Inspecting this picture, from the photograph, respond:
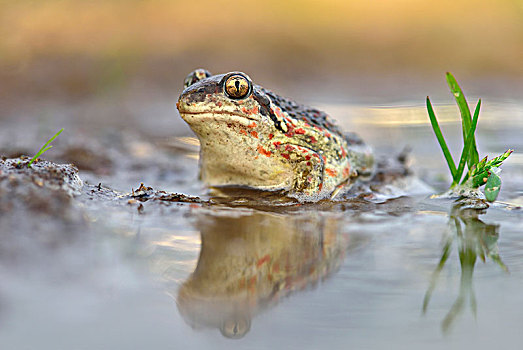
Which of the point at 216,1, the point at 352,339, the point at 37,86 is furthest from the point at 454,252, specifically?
the point at 216,1

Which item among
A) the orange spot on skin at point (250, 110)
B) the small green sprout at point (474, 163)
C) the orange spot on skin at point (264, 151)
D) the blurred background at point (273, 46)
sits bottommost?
the small green sprout at point (474, 163)

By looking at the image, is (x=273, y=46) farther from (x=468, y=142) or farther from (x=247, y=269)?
(x=247, y=269)

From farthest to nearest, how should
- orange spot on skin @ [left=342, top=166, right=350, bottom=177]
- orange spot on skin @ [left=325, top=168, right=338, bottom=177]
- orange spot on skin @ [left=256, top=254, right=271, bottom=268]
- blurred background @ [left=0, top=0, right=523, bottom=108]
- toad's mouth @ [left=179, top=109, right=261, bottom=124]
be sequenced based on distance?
blurred background @ [left=0, top=0, right=523, bottom=108], orange spot on skin @ [left=342, top=166, right=350, bottom=177], orange spot on skin @ [left=325, top=168, right=338, bottom=177], toad's mouth @ [left=179, top=109, right=261, bottom=124], orange spot on skin @ [left=256, top=254, right=271, bottom=268]

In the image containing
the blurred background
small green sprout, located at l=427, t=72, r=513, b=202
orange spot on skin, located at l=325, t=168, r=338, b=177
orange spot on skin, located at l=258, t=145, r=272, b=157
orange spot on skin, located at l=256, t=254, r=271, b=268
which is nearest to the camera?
orange spot on skin, located at l=256, t=254, r=271, b=268

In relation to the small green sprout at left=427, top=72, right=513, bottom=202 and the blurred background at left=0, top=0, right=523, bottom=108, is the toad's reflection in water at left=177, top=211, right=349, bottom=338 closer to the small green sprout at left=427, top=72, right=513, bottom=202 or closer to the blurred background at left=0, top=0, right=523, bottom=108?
the small green sprout at left=427, top=72, right=513, bottom=202

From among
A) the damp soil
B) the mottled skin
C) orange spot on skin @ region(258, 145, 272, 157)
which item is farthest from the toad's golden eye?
the damp soil

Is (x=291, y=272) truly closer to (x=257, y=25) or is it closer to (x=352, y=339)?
(x=352, y=339)

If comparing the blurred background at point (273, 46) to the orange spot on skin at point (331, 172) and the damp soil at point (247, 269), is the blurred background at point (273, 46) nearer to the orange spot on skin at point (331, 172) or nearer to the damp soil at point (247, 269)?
the orange spot on skin at point (331, 172)

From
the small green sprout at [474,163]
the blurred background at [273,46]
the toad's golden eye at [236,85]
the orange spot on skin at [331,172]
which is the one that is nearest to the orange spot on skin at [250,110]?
the toad's golden eye at [236,85]
